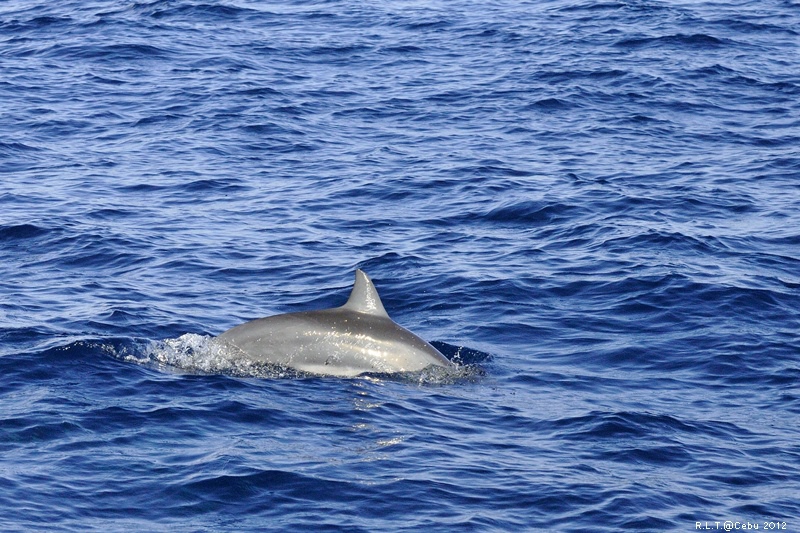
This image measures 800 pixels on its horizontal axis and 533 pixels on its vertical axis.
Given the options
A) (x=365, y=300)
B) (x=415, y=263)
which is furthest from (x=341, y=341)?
(x=415, y=263)

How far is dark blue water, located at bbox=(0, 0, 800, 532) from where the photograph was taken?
49.2 feet

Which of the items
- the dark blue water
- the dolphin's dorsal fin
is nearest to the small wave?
the dark blue water

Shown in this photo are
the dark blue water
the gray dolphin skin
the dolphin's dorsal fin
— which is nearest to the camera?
the dark blue water

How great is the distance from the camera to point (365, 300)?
18984 millimetres

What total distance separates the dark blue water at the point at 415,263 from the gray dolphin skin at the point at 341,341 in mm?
425

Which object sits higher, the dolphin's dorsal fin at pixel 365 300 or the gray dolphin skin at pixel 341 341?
the dolphin's dorsal fin at pixel 365 300

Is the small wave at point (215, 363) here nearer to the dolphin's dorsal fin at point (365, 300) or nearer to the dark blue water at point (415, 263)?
the dark blue water at point (415, 263)

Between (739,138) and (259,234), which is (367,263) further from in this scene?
(739,138)

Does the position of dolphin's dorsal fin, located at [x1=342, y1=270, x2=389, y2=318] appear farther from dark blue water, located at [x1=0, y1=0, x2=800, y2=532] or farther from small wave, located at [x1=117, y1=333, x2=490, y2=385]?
dark blue water, located at [x1=0, y1=0, x2=800, y2=532]

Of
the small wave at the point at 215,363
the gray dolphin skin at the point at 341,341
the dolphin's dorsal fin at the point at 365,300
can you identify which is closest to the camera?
the small wave at the point at 215,363

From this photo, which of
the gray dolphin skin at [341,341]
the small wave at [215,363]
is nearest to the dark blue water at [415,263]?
the small wave at [215,363]

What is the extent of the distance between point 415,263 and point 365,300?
5.73 metres

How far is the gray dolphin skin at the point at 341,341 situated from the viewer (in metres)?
18.7

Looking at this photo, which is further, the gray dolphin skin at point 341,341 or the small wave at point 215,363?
the gray dolphin skin at point 341,341
